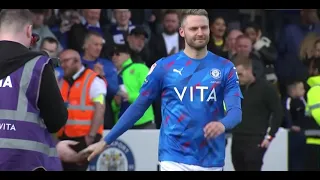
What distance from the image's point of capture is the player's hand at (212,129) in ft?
19.8

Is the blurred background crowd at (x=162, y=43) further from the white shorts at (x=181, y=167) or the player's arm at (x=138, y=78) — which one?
the white shorts at (x=181, y=167)

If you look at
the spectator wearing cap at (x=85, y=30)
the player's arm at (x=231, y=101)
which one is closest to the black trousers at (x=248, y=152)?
the spectator wearing cap at (x=85, y=30)

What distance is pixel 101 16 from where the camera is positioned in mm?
12852

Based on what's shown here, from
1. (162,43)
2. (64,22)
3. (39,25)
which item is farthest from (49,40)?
(162,43)

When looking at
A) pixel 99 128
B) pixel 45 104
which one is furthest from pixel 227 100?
pixel 99 128

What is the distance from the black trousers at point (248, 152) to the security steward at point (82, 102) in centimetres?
215

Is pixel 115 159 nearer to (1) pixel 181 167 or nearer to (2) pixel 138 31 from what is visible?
(2) pixel 138 31

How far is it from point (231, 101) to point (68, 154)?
489 cm

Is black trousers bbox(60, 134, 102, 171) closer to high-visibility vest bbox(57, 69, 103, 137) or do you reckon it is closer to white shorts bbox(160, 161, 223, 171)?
high-visibility vest bbox(57, 69, 103, 137)

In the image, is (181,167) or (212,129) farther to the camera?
(181,167)

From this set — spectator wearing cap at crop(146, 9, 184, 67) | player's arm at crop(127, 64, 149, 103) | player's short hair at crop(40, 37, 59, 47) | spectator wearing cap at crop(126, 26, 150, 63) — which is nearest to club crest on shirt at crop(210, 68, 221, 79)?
player's arm at crop(127, 64, 149, 103)

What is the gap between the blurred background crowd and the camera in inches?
454

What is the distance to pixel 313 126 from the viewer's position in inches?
464

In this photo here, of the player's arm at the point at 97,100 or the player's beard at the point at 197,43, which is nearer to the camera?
the player's beard at the point at 197,43
